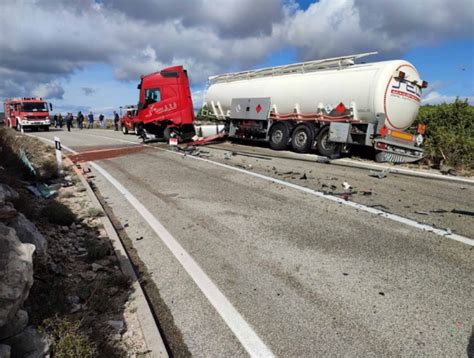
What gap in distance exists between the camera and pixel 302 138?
47.3 feet

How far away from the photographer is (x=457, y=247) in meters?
4.85

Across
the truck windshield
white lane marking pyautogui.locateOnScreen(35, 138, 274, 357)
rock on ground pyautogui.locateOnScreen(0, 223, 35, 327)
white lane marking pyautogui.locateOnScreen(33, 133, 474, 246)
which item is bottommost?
white lane marking pyautogui.locateOnScreen(35, 138, 274, 357)

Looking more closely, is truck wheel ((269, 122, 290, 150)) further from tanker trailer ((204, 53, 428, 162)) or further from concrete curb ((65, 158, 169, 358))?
concrete curb ((65, 158, 169, 358))

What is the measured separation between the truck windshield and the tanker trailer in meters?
23.5

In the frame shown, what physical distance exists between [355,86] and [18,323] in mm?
11827

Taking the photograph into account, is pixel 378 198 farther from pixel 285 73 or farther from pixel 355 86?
pixel 285 73

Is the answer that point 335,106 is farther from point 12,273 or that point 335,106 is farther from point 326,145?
point 12,273

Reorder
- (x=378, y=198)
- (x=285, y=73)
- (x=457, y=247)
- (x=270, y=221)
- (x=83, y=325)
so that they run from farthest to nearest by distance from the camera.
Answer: (x=285, y=73) < (x=378, y=198) < (x=270, y=221) < (x=457, y=247) < (x=83, y=325)

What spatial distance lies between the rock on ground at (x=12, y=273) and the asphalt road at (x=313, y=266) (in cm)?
123

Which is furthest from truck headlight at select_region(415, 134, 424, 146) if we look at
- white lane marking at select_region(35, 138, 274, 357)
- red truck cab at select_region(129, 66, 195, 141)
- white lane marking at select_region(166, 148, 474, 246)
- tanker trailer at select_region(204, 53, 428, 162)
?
red truck cab at select_region(129, 66, 195, 141)

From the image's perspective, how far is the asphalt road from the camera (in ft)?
10.4

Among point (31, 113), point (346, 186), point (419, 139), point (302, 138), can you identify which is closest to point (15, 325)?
point (346, 186)

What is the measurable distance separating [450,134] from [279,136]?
6051 millimetres

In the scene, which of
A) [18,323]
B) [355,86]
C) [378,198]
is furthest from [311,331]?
[355,86]
